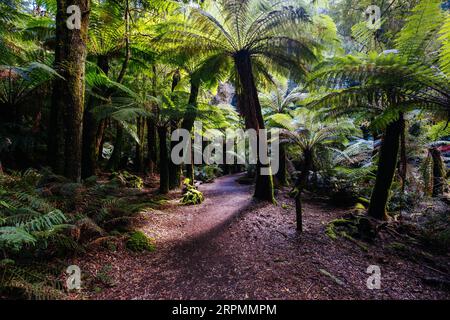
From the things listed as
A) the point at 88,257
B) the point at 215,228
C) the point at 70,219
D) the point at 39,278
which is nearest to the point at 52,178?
the point at 70,219

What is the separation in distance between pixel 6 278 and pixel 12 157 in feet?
13.4

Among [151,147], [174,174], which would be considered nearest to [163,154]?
[174,174]

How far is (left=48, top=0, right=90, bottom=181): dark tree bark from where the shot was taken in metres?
2.74

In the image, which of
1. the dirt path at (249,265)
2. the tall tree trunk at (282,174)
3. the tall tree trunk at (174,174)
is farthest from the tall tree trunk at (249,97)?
the tall tree trunk at (174,174)

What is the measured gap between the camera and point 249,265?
7.93ft

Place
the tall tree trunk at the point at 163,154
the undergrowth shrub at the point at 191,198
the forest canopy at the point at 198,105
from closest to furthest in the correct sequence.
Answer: the forest canopy at the point at 198,105 < the undergrowth shrub at the point at 191,198 < the tall tree trunk at the point at 163,154

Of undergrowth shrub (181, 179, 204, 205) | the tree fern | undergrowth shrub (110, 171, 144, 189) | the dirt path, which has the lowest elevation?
the dirt path

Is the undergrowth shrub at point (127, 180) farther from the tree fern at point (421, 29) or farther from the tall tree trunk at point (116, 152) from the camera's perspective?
the tree fern at point (421, 29)

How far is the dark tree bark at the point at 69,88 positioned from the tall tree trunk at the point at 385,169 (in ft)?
16.1

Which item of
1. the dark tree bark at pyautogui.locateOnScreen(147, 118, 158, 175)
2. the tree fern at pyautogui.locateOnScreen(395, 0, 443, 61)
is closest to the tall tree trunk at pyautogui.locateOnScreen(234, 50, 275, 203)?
the tree fern at pyautogui.locateOnScreen(395, 0, 443, 61)

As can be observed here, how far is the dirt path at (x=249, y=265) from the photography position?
2.01 metres

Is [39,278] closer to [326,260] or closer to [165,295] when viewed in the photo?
[165,295]

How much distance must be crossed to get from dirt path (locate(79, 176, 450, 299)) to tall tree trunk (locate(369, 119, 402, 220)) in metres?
1.02

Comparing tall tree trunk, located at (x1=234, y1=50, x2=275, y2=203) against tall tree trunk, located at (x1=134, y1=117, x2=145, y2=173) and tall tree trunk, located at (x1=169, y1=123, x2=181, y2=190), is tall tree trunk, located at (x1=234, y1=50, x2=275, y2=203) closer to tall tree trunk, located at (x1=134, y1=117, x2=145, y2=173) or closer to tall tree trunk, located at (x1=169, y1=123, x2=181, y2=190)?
tall tree trunk, located at (x1=169, y1=123, x2=181, y2=190)
